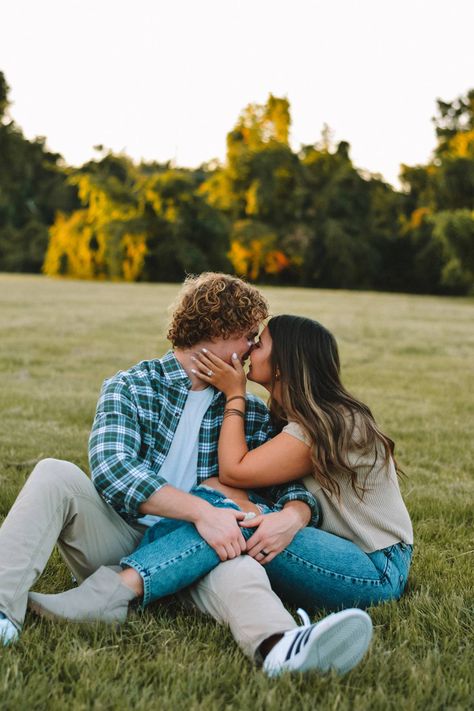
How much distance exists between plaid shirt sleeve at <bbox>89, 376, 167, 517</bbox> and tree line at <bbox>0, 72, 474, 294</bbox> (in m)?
30.8

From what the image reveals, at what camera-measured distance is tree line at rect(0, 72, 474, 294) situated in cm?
3672

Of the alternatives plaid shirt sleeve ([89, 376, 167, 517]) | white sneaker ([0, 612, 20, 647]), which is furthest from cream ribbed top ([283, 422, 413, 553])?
white sneaker ([0, 612, 20, 647])

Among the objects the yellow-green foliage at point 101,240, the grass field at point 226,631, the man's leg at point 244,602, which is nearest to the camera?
the grass field at point 226,631

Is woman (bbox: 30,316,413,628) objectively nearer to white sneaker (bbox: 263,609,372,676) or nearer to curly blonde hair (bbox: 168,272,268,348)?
curly blonde hair (bbox: 168,272,268,348)

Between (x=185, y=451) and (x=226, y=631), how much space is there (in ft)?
2.65

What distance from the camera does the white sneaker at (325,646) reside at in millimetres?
2186

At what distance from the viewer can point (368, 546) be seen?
2918 mm

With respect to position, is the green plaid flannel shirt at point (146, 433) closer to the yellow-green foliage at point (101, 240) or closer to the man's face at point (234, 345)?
the man's face at point (234, 345)

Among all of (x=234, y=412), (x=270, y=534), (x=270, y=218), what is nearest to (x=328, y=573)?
(x=270, y=534)

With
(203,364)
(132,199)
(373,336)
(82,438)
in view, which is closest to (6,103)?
(132,199)

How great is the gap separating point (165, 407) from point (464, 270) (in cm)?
3159

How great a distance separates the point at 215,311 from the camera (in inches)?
121

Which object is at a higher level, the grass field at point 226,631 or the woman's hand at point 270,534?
the woman's hand at point 270,534

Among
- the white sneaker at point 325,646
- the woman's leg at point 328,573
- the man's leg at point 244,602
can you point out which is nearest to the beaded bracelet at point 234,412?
the woman's leg at point 328,573
